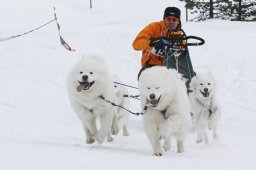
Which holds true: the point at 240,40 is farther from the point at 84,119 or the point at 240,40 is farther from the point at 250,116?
the point at 84,119

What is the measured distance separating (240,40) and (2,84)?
32.0ft

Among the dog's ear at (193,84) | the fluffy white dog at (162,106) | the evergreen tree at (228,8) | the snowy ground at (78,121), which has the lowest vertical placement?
the evergreen tree at (228,8)

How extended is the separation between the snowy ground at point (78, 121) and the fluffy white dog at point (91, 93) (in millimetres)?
255

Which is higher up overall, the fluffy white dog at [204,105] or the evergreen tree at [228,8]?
the fluffy white dog at [204,105]

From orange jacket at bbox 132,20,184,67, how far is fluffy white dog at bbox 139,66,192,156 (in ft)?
4.33

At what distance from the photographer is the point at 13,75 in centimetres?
1128

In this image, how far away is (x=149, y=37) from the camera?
6188 millimetres

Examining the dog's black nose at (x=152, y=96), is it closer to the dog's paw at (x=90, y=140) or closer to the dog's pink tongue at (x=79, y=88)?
the dog's pink tongue at (x=79, y=88)

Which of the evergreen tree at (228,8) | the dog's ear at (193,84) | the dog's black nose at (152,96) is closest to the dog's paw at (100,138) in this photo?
the dog's black nose at (152,96)

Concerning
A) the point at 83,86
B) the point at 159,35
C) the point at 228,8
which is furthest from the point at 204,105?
the point at 228,8

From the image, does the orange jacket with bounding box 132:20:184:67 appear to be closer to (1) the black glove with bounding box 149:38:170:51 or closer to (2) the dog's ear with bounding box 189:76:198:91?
(1) the black glove with bounding box 149:38:170:51

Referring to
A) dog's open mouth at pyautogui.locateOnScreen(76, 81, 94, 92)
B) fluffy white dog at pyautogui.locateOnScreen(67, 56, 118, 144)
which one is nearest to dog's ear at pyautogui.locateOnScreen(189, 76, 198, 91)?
fluffy white dog at pyautogui.locateOnScreen(67, 56, 118, 144)

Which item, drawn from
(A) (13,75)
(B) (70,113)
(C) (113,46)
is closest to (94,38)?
(C) (113,46)

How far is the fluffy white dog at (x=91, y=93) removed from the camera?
5.08 m
